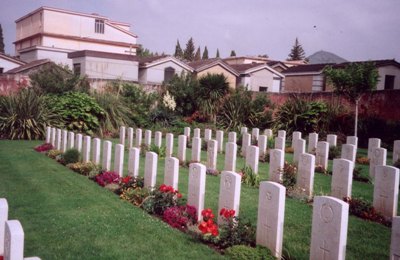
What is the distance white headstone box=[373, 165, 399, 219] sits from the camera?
751 centimetres

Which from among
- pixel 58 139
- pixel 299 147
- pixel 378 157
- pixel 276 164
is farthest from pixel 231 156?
pixel 58 139

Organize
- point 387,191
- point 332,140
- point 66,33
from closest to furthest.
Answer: point 387,191 < point 332,140 < point 66,33

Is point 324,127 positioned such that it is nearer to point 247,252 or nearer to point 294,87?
point 247,252

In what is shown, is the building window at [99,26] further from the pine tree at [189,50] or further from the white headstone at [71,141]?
the white headstone at [71,141]

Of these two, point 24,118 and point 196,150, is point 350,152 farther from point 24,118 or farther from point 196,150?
point 24,118

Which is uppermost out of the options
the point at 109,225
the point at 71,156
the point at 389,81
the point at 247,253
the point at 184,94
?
the point at 389,81

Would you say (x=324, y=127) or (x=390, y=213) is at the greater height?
(x=324, y=127)

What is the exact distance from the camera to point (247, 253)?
17.1 ft

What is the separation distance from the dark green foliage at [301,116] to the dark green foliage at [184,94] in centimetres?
615

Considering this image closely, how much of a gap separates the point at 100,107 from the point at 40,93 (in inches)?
142

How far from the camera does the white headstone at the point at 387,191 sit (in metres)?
7.51

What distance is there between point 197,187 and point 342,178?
332 centimetres

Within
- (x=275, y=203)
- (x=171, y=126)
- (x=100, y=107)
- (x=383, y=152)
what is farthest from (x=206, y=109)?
(x=275, y=203)

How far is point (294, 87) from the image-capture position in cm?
4356
